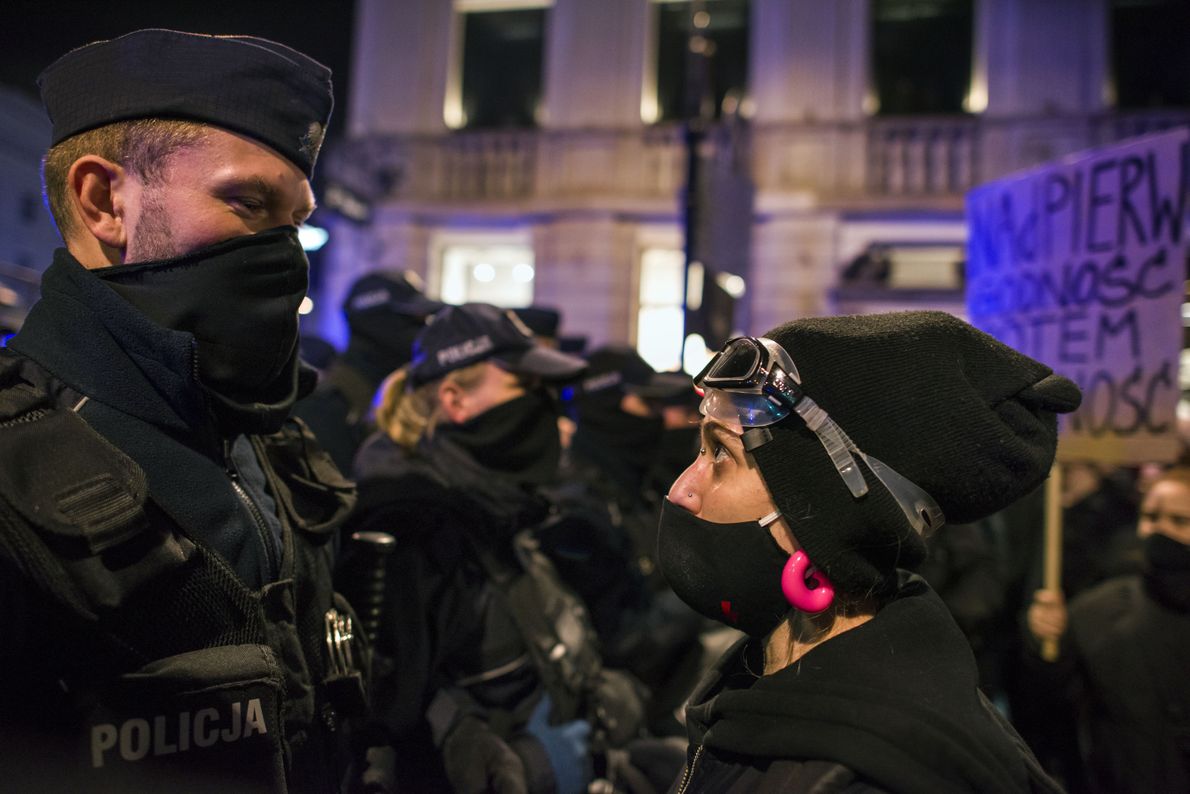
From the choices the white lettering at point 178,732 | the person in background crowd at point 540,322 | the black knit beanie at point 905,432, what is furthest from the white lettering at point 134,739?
the person in background crowd at point 540,322

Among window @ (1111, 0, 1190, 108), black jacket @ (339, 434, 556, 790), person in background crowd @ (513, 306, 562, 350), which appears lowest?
black jacket @ (339, 434, 556, 790)

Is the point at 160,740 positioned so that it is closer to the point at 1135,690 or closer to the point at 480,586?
the point at 480,586

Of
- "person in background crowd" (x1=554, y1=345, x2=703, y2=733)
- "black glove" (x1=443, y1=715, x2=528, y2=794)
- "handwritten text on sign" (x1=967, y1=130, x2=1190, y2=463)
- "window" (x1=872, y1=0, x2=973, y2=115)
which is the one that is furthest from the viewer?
"window" (x1=872, y1=0, x2=973, y2=115)

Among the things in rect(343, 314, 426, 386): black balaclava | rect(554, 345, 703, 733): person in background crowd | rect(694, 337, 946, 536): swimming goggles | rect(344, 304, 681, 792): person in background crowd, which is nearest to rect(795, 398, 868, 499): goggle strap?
rect(694, 337, 946, 536): swimming goggles

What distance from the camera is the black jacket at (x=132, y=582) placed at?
112 centimetres

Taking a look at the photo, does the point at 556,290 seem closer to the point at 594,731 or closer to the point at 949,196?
the point at 949,196

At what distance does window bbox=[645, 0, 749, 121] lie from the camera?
12234 millimetres

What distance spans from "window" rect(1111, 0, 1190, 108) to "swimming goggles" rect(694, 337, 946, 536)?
1246 cm

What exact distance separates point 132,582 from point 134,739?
0.22 metres

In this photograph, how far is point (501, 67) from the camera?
42.9 feet

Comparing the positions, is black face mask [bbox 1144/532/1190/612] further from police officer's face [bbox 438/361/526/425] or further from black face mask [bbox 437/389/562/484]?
police officer's face [bbox 438/361/526/425]

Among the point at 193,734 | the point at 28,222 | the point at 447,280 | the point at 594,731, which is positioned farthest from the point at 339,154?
the point at 28,222

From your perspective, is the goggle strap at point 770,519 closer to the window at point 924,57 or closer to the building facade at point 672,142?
the building facade at point 672,142

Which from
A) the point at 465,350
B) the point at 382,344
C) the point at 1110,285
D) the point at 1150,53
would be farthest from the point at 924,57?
the point at 465,350
